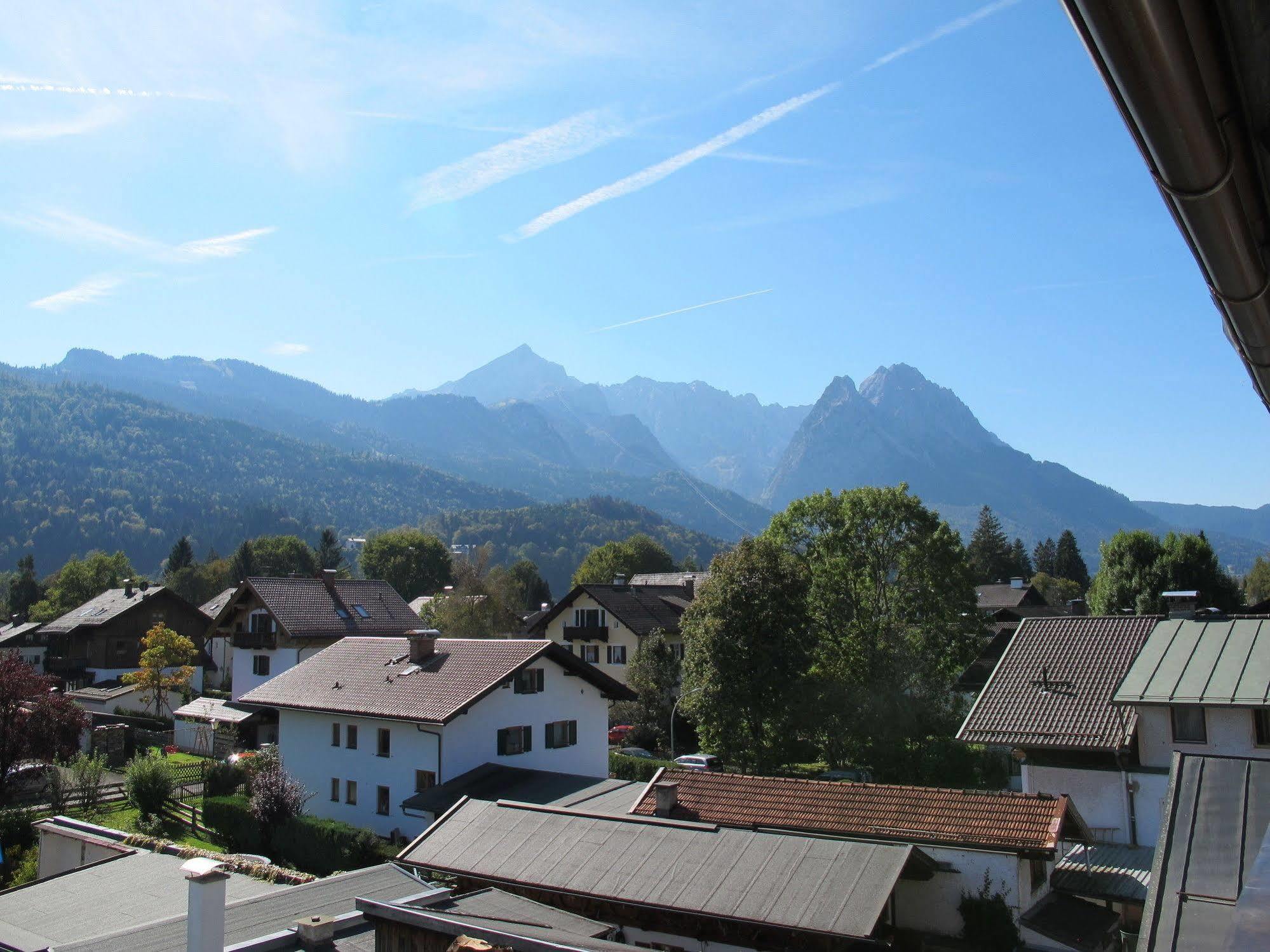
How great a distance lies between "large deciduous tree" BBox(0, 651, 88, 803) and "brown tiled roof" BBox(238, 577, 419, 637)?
15.5m

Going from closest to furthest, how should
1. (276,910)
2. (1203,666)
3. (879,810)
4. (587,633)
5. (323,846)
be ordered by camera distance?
(276,910) → (879,810) → (1203,666) → (323,846) → (587,633)

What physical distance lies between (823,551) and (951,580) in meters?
5.63

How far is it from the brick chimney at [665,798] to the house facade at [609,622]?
3665 centimetres

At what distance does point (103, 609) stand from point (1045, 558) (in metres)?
117

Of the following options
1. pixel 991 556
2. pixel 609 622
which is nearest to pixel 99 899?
pixel 609 622

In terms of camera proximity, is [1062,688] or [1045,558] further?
[1045,558]

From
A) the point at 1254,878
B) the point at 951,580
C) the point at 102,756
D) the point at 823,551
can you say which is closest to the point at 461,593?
the point at 102,756

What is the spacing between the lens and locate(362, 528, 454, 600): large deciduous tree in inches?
4537

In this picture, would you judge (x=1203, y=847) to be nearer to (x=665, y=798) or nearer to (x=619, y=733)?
(x=665, y=798)

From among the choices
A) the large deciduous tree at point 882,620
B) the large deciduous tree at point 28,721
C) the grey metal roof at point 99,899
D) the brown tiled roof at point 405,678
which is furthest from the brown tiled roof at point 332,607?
the grey metal roof at point 99,899

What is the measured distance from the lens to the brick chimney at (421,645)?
3591 cm

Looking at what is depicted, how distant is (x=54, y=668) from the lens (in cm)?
7006

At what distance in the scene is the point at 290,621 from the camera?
5250 centimetres

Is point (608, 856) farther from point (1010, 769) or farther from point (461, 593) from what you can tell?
point (461, 593)
